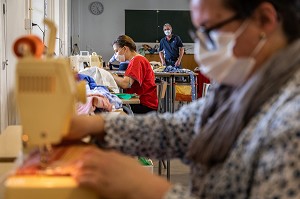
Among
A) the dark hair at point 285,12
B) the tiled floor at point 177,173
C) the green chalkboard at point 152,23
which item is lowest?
the tiled floor at point 177,173

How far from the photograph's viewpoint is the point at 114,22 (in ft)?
37.8

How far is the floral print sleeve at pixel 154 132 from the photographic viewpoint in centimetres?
114

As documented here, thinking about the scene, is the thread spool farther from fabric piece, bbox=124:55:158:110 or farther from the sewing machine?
fabric piece, bbox=124:55:158:110

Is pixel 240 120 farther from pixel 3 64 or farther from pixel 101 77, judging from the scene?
pixel 101 77

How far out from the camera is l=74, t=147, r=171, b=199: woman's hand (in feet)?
2.50

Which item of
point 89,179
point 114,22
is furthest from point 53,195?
point 114,22

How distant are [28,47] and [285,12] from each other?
51 centimetres

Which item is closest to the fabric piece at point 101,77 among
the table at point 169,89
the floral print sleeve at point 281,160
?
the table at point 169,89

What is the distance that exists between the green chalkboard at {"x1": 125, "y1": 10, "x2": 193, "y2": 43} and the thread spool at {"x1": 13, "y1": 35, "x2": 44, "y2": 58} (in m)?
10.4

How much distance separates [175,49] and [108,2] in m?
3.51

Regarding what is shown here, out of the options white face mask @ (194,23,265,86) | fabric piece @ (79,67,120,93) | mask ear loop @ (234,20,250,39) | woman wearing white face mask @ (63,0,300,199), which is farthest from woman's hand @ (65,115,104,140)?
fabric piece @ (79,67,120,93)

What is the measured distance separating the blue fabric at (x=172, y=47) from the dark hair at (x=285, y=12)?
25.9ft

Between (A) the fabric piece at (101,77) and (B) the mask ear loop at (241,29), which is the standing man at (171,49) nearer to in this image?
(A) the fabric piece at (101,77)

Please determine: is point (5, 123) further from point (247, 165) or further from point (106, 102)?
point (247, 165)
